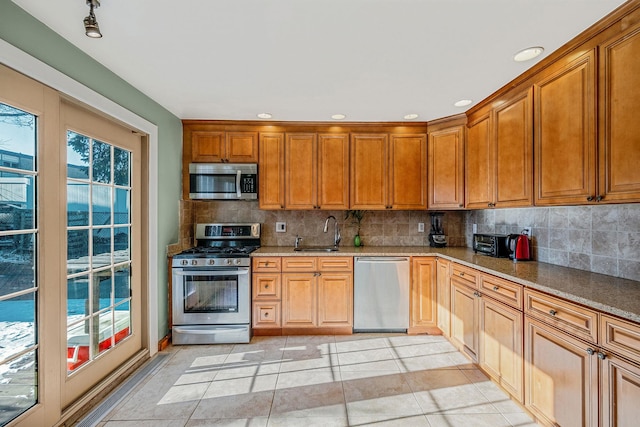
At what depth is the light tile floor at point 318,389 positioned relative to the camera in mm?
1934

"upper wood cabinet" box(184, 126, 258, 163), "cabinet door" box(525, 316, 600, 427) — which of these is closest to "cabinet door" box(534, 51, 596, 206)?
"cabinet door" box(525, 316, 600, 427)

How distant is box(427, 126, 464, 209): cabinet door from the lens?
10.5ft

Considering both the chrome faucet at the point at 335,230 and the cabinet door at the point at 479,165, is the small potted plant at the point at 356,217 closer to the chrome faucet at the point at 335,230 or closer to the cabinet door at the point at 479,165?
the chrome faucet at the point at 335,230

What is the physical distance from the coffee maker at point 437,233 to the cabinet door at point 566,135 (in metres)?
1.47

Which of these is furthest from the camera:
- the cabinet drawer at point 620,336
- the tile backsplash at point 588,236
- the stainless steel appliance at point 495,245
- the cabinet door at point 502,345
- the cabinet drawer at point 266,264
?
the cabinet drawer at point 266,264

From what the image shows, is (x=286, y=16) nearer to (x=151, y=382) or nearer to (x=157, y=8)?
(x=157, y=8)

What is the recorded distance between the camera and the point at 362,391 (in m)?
2.22

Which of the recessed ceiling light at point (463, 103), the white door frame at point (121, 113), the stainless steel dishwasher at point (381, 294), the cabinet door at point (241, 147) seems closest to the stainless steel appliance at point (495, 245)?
the stainless steel dishwasher at point (381, 294)

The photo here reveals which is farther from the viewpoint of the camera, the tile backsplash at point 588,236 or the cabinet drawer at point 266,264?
the cabinet drawer at point 266,264

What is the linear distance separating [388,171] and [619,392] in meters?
2.55

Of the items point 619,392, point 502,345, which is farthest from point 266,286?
point 619,392

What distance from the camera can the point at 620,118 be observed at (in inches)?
61.2

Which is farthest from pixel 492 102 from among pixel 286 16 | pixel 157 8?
pixel 157 8

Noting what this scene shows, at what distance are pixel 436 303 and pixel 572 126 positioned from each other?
2031 mm
